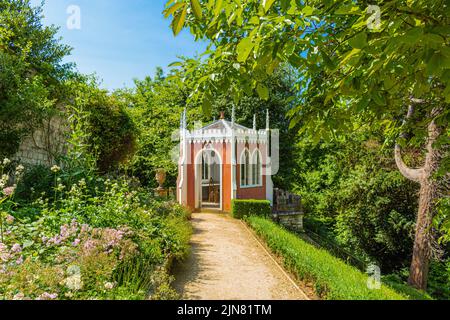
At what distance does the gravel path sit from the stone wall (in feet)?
19.1

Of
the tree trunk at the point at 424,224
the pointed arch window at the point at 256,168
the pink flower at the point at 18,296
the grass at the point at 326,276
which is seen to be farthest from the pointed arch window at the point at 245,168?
the pink flower at the point at 18,296

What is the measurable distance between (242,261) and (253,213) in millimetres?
5866

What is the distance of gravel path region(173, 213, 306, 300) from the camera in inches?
202

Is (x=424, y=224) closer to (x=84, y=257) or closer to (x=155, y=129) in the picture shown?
(x=84, y=257)

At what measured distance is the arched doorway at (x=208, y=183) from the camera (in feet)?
47.5

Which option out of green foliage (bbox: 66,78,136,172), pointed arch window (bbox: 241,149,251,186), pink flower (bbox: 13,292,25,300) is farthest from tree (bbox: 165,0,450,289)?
pointed arch window (bbox: 241,149,251,186)

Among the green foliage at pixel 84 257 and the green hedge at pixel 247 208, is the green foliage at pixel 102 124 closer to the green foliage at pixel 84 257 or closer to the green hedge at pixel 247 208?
the green foliage at pixel 84 257

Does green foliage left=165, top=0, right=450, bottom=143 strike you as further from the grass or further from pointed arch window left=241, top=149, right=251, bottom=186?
pointed arch window left=241, top=149, right=251, bottom=186

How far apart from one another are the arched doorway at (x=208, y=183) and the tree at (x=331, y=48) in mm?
10913

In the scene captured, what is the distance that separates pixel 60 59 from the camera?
80.2 ft

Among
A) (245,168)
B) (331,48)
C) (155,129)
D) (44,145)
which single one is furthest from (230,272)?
(155,129)

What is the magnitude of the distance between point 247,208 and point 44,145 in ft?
27.6

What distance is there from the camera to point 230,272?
621 cm
